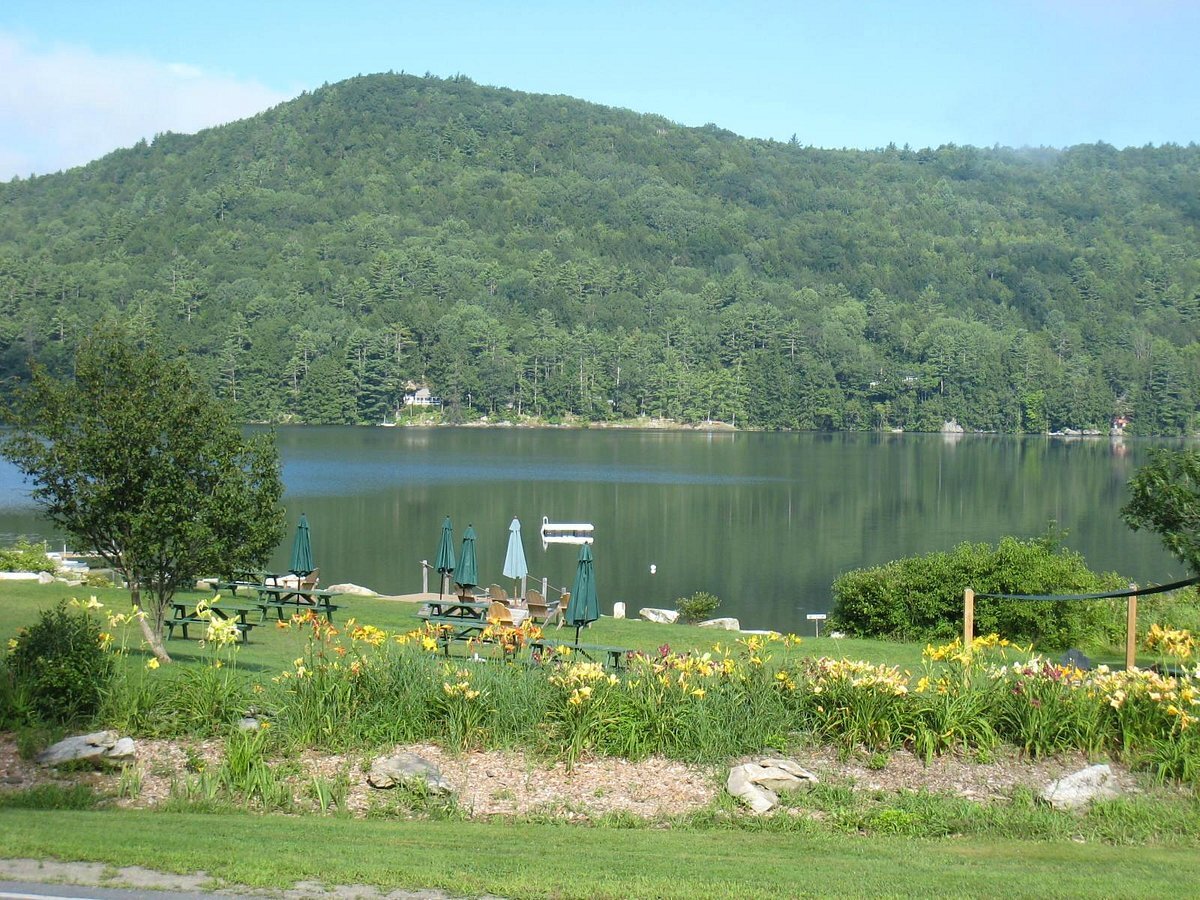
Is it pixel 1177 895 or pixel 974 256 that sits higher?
pixel 974 256

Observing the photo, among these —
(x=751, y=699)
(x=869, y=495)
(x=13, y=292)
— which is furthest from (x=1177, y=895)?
(x=13, y=292)

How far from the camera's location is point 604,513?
48.2 meters

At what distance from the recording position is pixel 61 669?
9102 millimetres

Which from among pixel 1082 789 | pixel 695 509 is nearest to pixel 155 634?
pixel 1082 789

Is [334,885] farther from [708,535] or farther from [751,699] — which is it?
[708,535]

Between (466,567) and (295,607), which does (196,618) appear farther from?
(466,567)

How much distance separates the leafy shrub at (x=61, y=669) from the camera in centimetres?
908

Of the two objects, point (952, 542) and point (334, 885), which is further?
point (952, 542)

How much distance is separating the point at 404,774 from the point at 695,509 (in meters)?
42.6

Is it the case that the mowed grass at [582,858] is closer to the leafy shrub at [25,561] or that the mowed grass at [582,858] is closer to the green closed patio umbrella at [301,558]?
the green closed patio umbrella at [301,558]

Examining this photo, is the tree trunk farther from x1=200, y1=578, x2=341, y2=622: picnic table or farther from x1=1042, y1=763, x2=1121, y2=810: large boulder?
x1=1042, y1=763, x2=1121, y2=810: large boulder

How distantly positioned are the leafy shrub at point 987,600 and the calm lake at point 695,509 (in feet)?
12.9

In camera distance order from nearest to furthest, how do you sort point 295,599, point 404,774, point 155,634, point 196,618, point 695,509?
point 404,774 < point 155,634 < point 196,618 < point 295,599 < point 695,509

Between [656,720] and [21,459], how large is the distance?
6.85 metres
